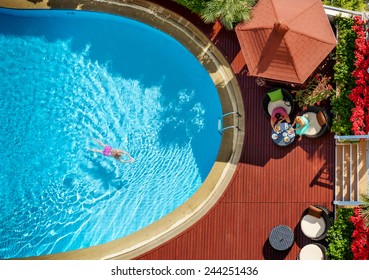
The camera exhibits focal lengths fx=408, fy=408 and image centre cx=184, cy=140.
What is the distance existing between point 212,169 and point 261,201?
2.51 m

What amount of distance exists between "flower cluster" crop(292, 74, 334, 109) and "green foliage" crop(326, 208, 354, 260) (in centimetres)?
449

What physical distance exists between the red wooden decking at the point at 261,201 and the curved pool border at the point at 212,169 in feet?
1.19

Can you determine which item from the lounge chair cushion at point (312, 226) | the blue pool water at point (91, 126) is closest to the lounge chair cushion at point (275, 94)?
the blue pool water at point (91, 126)

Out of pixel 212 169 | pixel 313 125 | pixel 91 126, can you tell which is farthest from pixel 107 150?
pixel 313 125

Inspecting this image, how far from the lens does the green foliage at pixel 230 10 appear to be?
16516 mm

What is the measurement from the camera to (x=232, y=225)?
676 inches

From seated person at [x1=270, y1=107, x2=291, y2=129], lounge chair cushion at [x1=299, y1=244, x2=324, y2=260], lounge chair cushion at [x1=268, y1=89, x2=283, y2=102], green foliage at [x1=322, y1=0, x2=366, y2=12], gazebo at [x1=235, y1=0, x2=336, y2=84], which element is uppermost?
green foliage at [x1=322, y1=0, x2=366, y2=12]

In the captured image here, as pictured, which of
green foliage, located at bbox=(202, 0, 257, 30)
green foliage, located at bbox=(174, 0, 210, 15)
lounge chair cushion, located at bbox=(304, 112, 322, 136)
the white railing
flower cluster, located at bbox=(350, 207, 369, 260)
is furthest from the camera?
green foliage, located at bbox=(174, 0, 210, 15)

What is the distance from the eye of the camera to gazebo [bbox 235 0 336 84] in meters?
15.7

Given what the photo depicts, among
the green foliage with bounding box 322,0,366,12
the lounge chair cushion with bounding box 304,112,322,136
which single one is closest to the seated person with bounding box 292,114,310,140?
the lounge chair cushion with bounding box 304,112,322,136

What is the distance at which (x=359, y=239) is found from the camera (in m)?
15.0

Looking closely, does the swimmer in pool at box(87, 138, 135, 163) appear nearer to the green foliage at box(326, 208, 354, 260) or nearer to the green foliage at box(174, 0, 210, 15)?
the green foliage at box(174, 0, 210, 15)

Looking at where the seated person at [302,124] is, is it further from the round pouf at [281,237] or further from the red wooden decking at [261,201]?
the round pouf at [281,237]

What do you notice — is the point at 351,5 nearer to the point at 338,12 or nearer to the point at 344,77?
the point at 338,12
